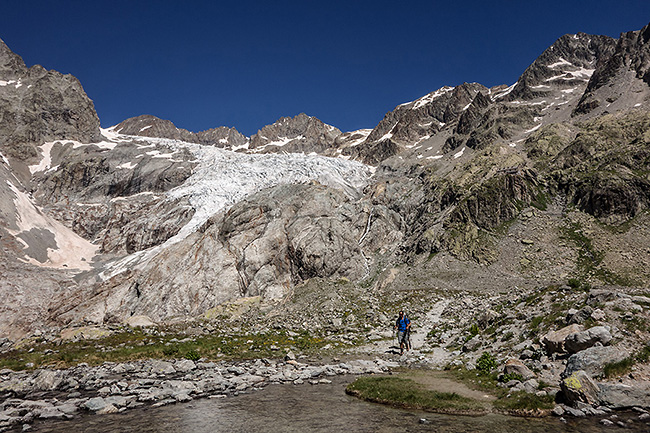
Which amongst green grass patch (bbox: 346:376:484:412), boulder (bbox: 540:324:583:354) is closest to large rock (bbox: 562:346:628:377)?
boulder (bbox: 540:324:583:354)

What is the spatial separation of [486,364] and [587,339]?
203 inches

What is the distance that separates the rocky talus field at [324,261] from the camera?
17.5 m

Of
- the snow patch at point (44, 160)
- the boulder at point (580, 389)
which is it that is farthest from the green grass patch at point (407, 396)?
the snow patch at point (44, 160)

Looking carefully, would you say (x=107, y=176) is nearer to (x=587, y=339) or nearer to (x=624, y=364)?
(x=587, y=339)

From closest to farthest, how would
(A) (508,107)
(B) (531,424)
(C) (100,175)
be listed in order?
(B) (531,424)
(C) (100,175)
(A) (508,107)

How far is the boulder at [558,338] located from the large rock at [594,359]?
158 centimetres

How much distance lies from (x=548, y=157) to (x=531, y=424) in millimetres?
114315

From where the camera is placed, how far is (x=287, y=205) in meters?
87.1

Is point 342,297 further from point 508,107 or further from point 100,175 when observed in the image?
point 508,107

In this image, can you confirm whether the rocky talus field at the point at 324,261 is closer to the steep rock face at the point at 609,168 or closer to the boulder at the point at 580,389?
the boulder at the point at 580,389

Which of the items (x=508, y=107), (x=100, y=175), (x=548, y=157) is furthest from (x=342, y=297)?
(x=508, y=107)

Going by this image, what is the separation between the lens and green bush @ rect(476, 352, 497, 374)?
18.4 metres

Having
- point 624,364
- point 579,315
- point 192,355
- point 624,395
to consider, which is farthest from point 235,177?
point 624,395

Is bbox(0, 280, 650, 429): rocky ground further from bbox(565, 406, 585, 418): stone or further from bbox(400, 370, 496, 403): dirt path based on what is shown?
bbox(400, 370, 496, 403): dirt path
